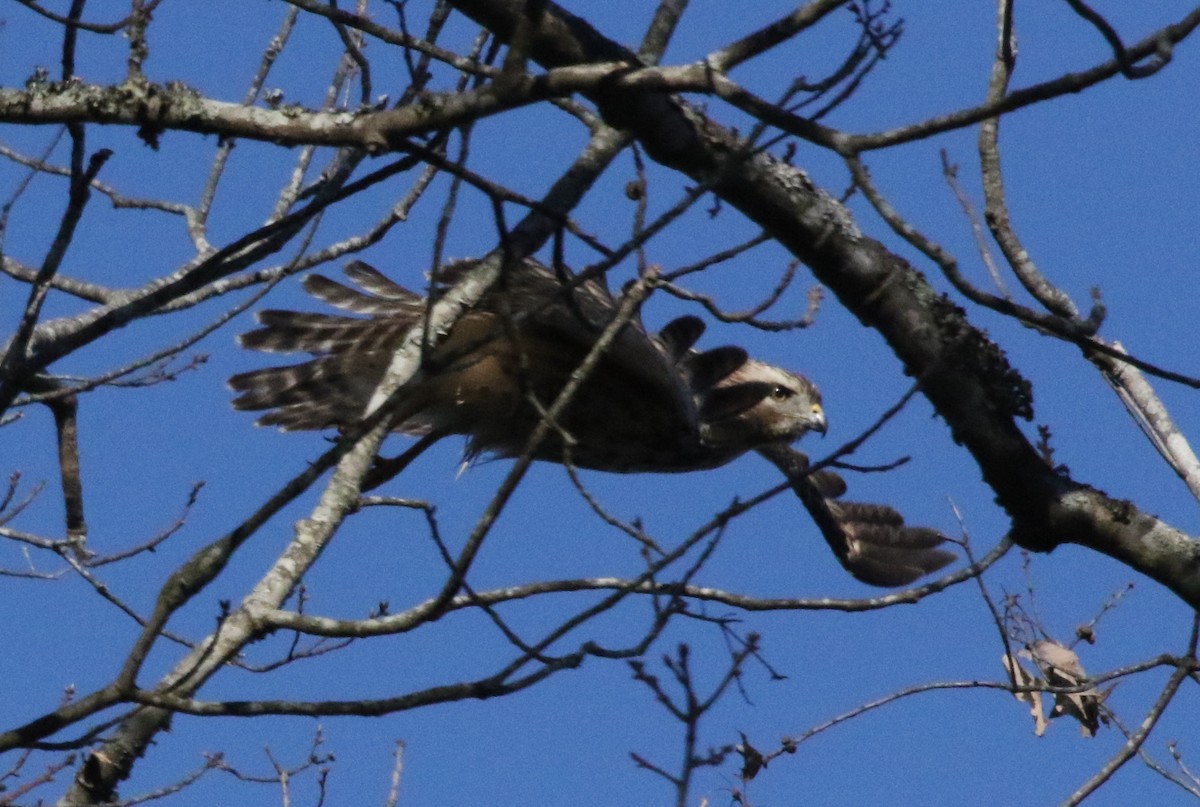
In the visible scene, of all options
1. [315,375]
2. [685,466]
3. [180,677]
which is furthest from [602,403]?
[180,677]

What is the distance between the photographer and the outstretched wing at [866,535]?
680cm

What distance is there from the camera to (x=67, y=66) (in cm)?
287

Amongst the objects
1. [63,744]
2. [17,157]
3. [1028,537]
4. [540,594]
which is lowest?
[63,744]

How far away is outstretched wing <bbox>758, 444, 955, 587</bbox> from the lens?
6797mm

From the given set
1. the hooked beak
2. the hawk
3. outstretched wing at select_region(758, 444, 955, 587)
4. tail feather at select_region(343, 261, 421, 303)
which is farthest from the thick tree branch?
the hooked beak

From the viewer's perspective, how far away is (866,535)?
704cm

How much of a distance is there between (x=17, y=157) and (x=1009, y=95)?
399 cm

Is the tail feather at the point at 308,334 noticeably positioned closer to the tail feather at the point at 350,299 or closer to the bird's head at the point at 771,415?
the tail feather at the point at 350,299

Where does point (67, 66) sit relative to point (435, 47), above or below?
below

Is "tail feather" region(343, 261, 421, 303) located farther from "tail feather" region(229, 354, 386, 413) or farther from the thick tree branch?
the thick tree branch

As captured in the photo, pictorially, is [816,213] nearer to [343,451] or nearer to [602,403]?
[343,451]

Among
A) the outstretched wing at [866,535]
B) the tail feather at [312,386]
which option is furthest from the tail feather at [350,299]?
the outstretched wing at [866,535]

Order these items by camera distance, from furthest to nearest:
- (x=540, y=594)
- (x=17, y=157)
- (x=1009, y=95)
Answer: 1. (x=17, y=157)
2. (x=540, y=594)
3. (x=1009, y=95)

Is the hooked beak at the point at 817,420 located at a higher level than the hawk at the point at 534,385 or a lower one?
higher
